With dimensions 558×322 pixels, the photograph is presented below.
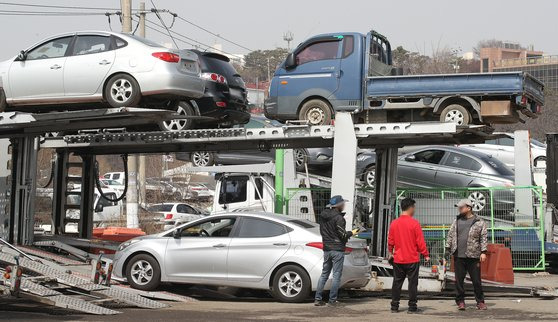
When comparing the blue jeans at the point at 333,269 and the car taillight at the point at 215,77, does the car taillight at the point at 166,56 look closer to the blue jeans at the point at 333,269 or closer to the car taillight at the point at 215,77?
the car taillight at the point at 215,77

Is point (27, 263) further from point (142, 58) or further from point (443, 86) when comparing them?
point (443, 86)

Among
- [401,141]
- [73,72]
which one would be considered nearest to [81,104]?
[73,72]

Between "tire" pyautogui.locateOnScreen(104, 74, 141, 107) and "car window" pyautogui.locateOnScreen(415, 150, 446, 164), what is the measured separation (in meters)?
8.84

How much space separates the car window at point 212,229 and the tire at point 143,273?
668 millimetres

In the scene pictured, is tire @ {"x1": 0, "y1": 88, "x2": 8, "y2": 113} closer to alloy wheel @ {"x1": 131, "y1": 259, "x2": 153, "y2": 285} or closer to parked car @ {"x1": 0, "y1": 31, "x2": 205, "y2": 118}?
parked car @ {"x1": 0, "y1": 31, "x2": 205, "y2": 118}

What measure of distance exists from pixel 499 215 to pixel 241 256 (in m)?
7.20

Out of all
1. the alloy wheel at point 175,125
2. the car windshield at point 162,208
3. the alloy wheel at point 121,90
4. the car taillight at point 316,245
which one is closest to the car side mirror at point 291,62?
the alloy wheel at point 175,125

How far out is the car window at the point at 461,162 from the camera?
20859 mm

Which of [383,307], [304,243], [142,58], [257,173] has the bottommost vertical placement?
[383,307]

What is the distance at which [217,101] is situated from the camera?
16.0 metres

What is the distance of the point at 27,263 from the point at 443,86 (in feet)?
23.3

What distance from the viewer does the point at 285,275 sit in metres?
13.4

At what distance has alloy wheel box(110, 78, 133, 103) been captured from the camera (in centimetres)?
1473

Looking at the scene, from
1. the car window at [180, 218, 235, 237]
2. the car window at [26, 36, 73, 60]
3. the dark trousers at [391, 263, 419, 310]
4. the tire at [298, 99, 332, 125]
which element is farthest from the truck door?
the dark trousers at [391, 263, 419, 310]
